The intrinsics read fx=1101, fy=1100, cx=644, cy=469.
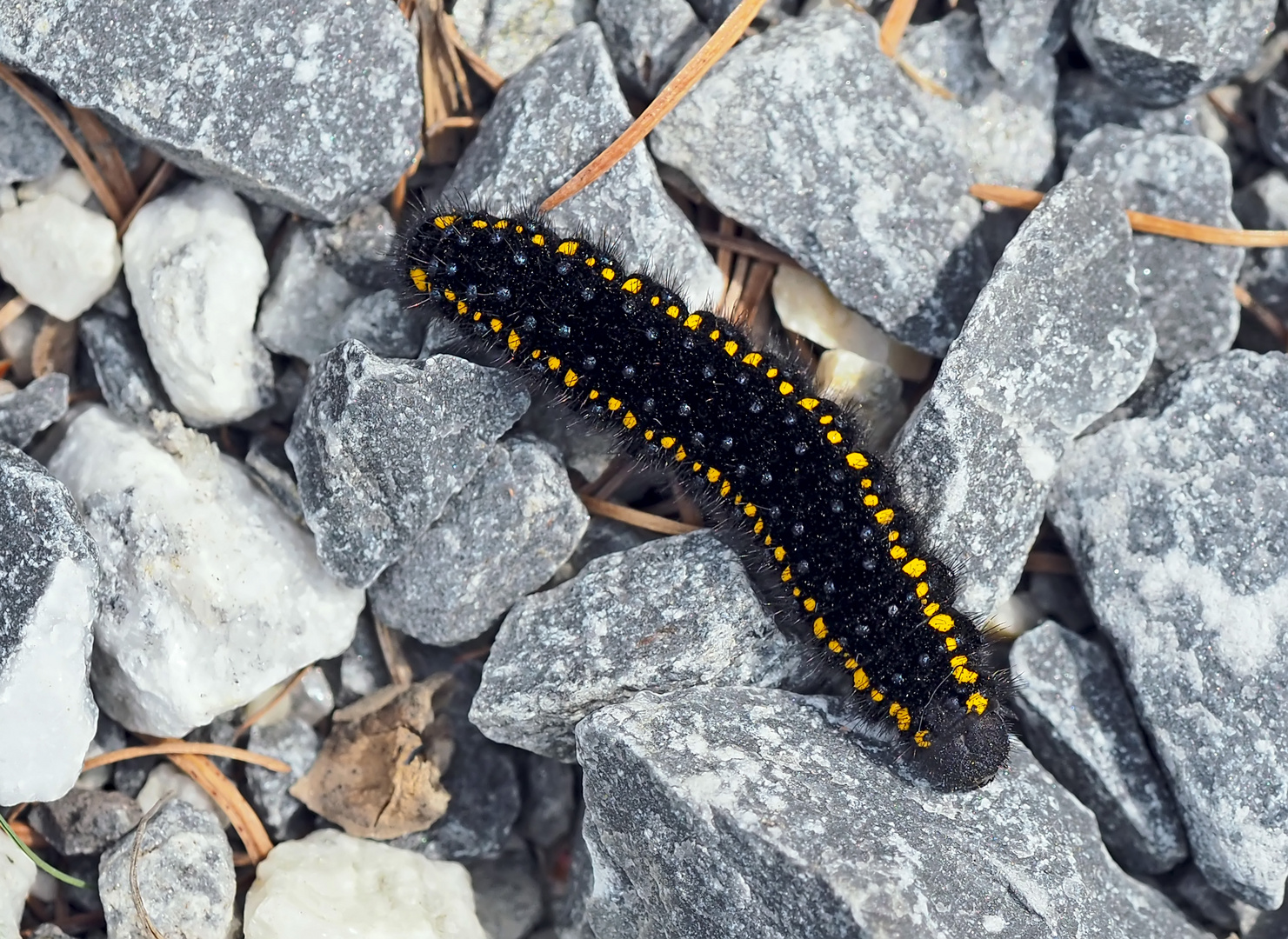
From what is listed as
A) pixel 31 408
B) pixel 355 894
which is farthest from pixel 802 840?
pixel 31 408

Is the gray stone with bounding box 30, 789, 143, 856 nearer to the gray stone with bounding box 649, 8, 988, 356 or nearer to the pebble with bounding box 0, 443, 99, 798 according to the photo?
the pebble with bounding box 0, 443, 99, 798

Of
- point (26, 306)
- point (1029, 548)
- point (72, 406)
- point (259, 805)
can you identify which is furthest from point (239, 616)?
point (1029, 548)

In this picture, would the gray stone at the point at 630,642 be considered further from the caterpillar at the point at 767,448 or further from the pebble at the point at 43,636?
the pebble at the point at 43,636

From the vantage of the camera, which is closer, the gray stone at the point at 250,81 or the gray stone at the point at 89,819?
the gray stone at the point at 250,81

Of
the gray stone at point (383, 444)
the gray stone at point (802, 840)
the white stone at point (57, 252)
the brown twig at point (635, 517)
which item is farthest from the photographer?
the brown twig at point (635, 517)

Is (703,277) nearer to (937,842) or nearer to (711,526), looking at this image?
(711,526)

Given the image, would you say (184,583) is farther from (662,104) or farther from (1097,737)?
(1097,737)

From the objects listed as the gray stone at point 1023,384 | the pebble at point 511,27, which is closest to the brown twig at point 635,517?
the gray stone at point 1023,384
